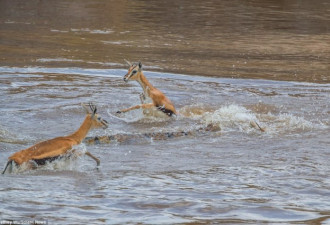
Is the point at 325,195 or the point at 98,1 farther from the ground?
the point at 98,1

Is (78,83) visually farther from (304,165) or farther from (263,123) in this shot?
(304,165)

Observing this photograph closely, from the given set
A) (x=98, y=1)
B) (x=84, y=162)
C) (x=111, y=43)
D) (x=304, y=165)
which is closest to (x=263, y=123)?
(x=304, y=165)

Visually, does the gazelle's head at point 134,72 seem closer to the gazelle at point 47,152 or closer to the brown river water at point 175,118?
the brown river water at point 175,118

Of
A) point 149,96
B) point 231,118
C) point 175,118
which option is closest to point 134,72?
point 149,96

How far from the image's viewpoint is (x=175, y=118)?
454 inches

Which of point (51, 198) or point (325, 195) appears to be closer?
point (51, 198)

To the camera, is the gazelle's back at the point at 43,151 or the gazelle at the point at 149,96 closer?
the gazelle's back at the point at 43,151

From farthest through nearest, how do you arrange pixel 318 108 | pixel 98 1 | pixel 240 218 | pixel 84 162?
1. pixel 98 1
2. pixel 318 108
3. pixel 84 162
4. pixel 240 218

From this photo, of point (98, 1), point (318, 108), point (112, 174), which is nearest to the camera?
point (112, 174)

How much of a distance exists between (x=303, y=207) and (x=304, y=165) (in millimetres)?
1745

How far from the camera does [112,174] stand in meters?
8.19

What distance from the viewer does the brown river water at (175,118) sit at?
7.09m

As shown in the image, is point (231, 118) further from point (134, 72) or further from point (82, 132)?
point (82, 132)

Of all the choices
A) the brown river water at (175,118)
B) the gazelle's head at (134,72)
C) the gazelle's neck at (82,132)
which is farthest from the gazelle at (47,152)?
the gazelle's head at (134,72)
